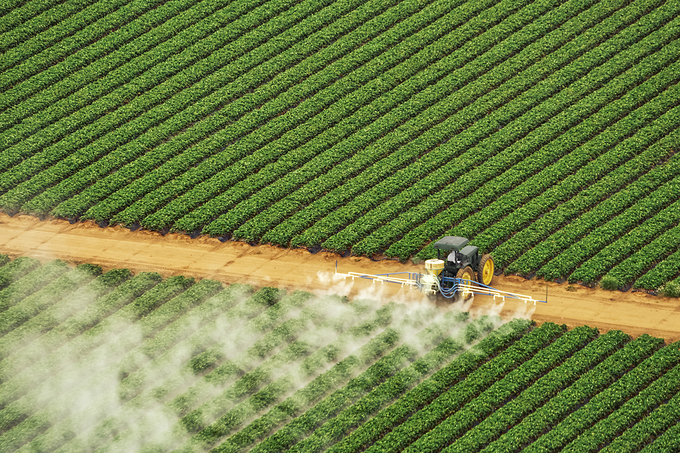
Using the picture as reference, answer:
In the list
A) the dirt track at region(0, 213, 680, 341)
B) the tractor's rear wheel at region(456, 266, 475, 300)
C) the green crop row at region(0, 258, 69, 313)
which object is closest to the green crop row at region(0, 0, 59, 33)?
the dirt track at region(0, 213, 680, 341)

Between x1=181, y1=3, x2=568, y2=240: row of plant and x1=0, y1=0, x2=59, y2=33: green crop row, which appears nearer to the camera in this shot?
x1=181, y1=3, x2=568, y2=240: row of plant

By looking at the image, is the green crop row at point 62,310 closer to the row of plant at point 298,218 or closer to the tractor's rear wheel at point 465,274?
the row of plant at point 298,218

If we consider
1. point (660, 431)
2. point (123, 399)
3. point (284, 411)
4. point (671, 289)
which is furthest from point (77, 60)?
point (660, 431)

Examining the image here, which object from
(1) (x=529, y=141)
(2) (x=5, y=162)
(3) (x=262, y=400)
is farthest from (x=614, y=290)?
(2) (x=5, y=162)

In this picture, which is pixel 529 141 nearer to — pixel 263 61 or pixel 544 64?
pixel 544 64

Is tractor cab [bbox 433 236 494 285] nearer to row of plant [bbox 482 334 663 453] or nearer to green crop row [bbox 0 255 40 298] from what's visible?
row of plant [bbox 482 334 663 453]

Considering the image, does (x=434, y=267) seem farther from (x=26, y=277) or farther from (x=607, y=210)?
(x=26, y=277)

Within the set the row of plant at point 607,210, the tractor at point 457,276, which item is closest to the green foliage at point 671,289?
the row of plant at point 607,210
